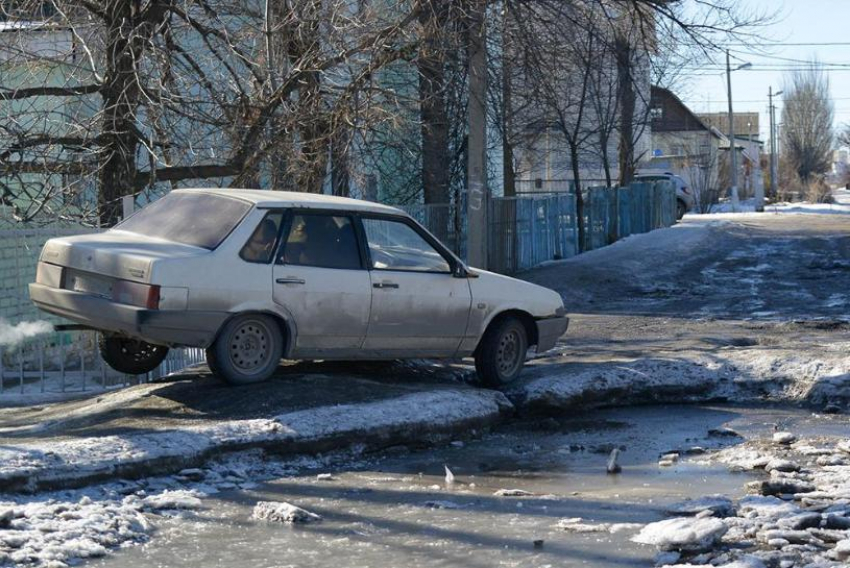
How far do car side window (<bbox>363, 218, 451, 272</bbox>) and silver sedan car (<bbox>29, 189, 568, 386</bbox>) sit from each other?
1 centimetres

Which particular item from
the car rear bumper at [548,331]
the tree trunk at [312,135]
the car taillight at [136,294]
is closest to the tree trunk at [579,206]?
the tree trunk at [312,135]

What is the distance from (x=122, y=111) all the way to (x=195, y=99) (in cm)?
91

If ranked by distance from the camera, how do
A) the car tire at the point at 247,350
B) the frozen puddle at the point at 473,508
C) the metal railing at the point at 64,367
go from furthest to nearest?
the metal railing at the point at 64,367, the car tire at the point at 247,350, the frozen puddle at the point at 473,508

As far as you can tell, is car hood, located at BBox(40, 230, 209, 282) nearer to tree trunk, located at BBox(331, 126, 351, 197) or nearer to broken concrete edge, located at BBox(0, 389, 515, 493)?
broken concrete edge, located at BBox(0, 389, 515, 493)

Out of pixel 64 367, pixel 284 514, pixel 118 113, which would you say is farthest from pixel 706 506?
pixel 118 113

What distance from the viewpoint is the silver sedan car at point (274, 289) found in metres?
8.05

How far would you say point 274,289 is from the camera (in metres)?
8.45

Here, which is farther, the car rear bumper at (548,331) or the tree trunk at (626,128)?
the tree trunk at (626,128)

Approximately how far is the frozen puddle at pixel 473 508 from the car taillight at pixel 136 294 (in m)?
1.65

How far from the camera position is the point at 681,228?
32625 mm

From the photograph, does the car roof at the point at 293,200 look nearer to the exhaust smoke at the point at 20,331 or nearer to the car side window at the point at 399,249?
the car side window at the point at 399,249

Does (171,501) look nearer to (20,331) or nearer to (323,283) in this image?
(323,283)

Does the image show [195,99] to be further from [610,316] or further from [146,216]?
[610,316]

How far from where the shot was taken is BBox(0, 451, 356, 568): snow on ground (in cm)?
532
